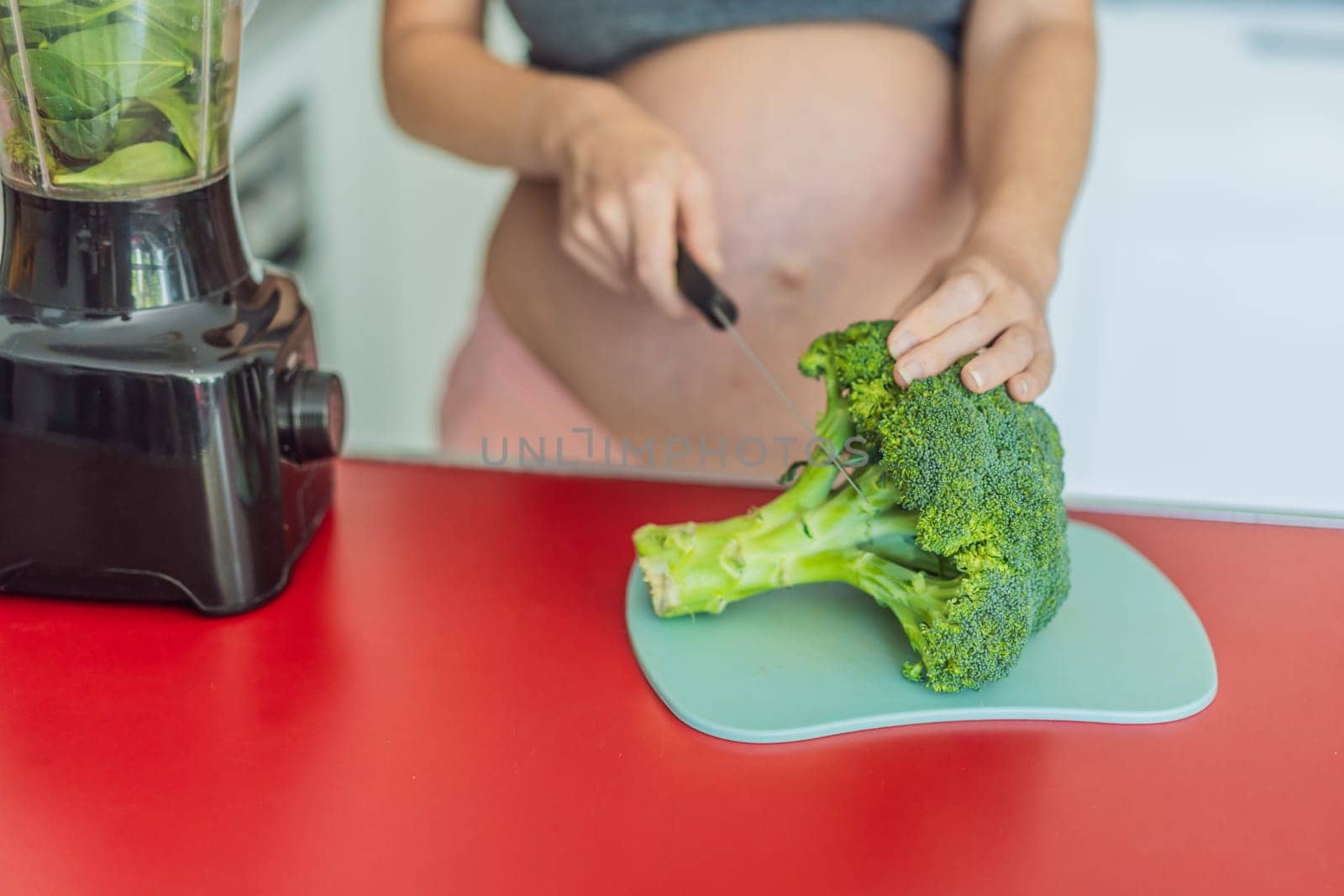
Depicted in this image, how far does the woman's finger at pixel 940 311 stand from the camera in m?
0.74

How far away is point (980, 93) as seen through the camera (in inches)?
41.6

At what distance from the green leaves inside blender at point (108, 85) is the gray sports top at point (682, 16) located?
41 cm

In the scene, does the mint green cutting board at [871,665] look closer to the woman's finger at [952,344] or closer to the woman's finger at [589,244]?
the woman's finger at [952,344]

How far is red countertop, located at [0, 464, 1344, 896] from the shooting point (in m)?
0.58

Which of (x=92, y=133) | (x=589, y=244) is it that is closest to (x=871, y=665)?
(x=589, y=244)

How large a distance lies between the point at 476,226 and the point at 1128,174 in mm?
1457

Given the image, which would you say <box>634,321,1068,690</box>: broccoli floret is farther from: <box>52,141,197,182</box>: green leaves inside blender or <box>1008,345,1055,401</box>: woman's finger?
<box>52,141,197,182</box>: green leaves inside blender

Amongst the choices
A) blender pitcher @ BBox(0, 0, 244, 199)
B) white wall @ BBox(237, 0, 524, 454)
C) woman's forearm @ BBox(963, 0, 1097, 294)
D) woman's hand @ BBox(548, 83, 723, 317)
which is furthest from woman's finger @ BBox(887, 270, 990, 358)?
white wall @ BBox(237, 0, 524, 454)

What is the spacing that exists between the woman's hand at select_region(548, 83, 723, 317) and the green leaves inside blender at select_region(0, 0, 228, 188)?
0.29 m

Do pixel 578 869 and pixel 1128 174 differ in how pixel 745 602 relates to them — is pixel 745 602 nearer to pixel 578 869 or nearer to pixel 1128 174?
pixel 578 869

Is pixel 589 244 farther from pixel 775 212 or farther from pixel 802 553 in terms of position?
pixel 802 553

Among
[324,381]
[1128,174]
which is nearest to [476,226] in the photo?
[1128,174]

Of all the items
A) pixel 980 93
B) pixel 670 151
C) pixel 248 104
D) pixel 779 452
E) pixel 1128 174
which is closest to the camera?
pixel 670 151

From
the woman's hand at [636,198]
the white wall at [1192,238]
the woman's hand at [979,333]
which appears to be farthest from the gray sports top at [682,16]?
the white wall at [1192,238]
